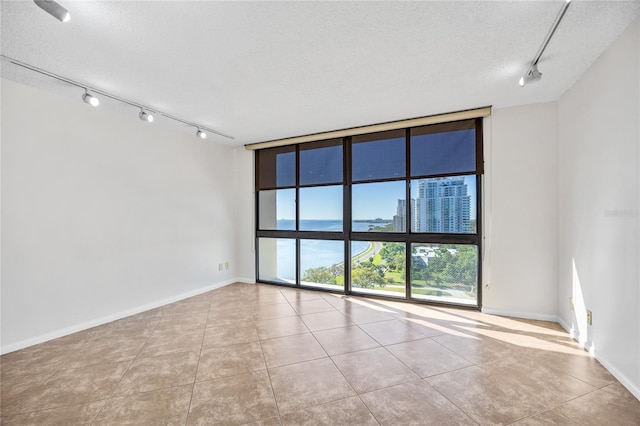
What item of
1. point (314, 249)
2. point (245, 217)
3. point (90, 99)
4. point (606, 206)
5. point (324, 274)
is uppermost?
point (90, 99)

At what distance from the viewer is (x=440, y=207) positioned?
154 inches

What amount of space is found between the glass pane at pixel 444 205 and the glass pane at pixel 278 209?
2127 millimetres

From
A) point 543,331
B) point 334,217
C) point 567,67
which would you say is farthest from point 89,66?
point 543,331

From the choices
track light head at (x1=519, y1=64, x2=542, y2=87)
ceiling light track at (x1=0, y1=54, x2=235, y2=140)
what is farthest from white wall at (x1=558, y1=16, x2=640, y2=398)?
ceiling light track at (x1=0, y1=54, x2=235, y2=140)

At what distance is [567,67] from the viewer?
256 centimetres

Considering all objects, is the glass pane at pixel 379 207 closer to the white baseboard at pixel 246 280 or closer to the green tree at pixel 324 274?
the green tree at pixel 324 274

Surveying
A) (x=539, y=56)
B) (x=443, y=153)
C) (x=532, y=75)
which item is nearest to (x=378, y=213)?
(x=443, y=153)

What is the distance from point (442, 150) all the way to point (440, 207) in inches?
31.2

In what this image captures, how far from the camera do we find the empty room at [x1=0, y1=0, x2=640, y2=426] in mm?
1929

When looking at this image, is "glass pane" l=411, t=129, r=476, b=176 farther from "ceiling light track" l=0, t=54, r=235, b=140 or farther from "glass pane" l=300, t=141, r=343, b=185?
"ceiling light track" l=0, t=54, r=235, b=140

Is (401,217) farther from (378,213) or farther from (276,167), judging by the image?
(276,167)

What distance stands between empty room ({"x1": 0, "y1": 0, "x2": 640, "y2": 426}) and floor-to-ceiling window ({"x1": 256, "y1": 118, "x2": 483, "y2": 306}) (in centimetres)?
3

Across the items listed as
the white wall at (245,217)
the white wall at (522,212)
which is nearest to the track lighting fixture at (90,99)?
the white wall at (245,217)

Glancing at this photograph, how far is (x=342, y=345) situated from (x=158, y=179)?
11.3 ft
